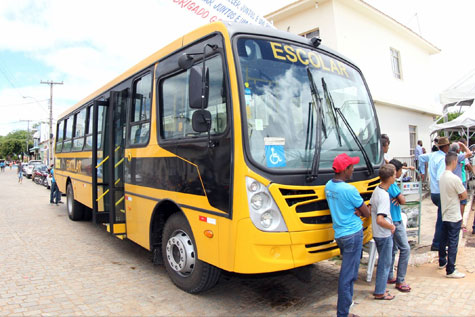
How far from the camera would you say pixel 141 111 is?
532 cm

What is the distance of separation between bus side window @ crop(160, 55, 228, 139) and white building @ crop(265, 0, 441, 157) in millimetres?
7615

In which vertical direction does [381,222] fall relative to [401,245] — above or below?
above

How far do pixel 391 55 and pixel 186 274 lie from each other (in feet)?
47.6

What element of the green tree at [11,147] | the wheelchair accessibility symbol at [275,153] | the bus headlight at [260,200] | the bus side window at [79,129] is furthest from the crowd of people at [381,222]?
the green tree at [11,147]

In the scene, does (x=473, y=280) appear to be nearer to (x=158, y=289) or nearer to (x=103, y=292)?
(x=158, y=289)

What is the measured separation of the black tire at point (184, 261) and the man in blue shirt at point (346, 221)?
1.39 metres

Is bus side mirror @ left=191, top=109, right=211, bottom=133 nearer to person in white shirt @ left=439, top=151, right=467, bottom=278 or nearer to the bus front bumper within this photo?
the bus front bumper

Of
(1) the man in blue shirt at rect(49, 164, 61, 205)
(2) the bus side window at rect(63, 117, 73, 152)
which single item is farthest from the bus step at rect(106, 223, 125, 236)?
(1) the man in blue shirt at rect(49, 164, 61, 205)

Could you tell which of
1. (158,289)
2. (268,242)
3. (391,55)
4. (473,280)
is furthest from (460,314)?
(391,55)

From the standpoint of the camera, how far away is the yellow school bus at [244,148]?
3369 mm

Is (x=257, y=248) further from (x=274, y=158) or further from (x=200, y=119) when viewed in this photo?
(x=200, y=119)

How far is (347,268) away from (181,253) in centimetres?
189

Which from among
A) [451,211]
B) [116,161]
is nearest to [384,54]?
[451,211]

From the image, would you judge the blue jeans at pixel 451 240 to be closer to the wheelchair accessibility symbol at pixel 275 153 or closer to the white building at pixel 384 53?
the wheelchair accessibility symbol at pixel 275 153
